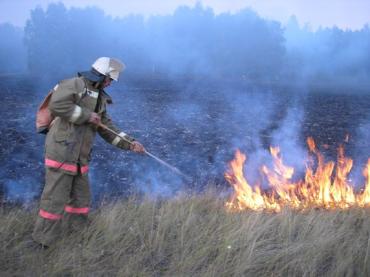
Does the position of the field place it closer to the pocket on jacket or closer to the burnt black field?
the burnt black field

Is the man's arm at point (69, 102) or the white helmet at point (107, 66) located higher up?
the white helmet at point (107, 66)

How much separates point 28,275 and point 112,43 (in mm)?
91476

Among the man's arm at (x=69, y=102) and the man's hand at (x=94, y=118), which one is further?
the man's hand at (x=94, y=118)

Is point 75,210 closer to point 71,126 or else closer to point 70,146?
point 70,146

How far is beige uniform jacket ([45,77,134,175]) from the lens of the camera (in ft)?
13.4

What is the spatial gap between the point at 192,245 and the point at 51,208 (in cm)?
159

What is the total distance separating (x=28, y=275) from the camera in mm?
3660

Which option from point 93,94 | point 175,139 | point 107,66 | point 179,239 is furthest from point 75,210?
point 175,139

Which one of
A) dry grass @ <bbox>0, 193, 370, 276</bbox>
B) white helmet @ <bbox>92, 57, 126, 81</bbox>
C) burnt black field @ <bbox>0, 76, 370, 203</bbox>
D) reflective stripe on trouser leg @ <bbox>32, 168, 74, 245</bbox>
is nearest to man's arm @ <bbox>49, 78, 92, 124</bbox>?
white helmet @ <bbox>92, 57, 126, 81</bbox>

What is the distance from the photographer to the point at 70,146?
424 cm

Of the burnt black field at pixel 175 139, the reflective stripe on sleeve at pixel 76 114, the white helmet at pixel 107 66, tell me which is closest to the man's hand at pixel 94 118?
the reflective stripe on sleeve at pixel 76 114

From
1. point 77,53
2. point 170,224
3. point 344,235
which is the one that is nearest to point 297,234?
point 344,235

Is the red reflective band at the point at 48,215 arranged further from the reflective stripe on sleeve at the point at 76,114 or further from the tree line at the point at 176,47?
the tree line at the point at 176,47

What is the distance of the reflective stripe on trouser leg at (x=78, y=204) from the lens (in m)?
4.52
